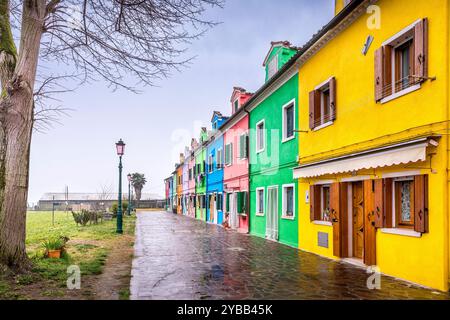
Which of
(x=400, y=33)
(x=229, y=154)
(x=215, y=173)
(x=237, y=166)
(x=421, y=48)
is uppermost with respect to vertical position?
(x=400, y=33)

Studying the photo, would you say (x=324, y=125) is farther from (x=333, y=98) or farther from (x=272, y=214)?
(x=272, y=214)

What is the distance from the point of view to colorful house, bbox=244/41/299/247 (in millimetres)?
13961

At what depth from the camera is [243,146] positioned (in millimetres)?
20562

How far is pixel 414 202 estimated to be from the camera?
7371 mm

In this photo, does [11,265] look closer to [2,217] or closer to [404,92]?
[2,217]

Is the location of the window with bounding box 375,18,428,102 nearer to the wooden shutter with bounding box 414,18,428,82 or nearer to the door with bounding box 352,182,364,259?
the wooden shutter with bounding box 414,18,428,82

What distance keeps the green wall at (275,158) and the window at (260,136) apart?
9.3 inches

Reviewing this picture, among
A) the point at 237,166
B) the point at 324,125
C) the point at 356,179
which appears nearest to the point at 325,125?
the point at 324,125

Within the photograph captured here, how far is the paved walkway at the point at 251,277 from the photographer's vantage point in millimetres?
6797

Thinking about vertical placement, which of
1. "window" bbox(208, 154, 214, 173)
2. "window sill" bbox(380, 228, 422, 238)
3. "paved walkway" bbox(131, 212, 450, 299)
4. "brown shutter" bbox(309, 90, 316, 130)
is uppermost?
"brown shutter" bbox(309, 90, 316, 130)

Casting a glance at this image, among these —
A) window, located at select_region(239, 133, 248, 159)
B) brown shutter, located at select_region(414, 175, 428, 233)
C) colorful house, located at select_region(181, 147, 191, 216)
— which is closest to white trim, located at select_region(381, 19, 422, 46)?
brown shutter, located at select_region(414, 175, 428, 233)

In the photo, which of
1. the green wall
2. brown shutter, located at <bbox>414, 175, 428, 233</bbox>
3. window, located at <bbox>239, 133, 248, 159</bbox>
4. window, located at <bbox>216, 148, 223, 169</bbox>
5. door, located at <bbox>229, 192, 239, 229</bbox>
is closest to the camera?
brown shutter, located at <bbox>414, 175, 428, 233</bbox>

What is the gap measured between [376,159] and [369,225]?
180cm

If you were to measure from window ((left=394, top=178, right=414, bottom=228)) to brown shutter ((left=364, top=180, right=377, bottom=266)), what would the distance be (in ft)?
1.99
